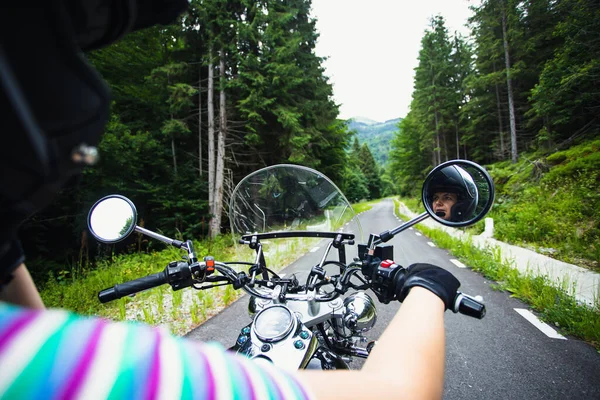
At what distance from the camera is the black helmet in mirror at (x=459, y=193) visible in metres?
1.29

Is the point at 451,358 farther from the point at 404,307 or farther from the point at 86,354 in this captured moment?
the point at 86,354

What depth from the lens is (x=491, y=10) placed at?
17609 mm

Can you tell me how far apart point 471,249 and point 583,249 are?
194 cm

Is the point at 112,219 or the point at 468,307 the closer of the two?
the point at 468,307

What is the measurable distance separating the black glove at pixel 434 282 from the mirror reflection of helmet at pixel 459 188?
0.46 m

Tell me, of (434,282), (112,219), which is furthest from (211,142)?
(434,282)

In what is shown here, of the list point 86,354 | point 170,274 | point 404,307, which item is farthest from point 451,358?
point 86,354

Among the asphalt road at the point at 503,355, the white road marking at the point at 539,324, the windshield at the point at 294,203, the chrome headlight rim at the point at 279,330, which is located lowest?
the white road marking at the point at 539,324

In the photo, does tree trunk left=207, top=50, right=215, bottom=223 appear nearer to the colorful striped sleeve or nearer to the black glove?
the black glove

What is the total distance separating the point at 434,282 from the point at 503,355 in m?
2.58

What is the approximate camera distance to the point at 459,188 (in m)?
1.31

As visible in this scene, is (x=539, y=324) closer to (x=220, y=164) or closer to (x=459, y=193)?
(x=459, y=193)

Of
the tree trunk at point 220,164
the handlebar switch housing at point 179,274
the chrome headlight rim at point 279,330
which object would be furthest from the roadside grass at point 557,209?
the tree trunk at point 220,164

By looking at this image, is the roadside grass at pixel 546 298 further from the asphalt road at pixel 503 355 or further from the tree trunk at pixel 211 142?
the tree trunk at pixel 211 142
